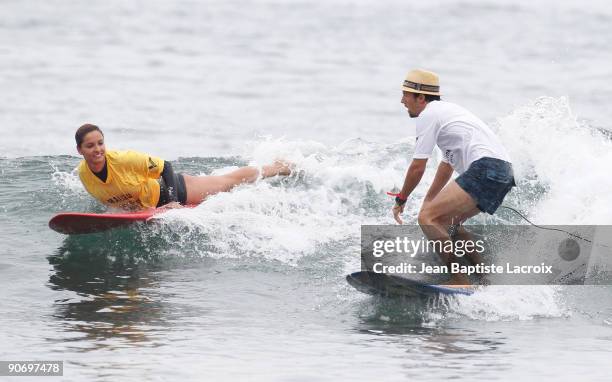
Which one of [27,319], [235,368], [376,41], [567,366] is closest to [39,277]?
[27,319]

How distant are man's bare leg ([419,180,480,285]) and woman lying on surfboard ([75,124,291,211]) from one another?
341 centimetres

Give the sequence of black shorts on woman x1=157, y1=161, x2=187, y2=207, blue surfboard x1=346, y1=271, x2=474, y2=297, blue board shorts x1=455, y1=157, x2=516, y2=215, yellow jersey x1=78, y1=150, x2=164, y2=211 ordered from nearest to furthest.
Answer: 1. blue board shorts x1=455, y1=157, x2=516, y2=215
2. blue surfboard x1=346, y1=271, x2=474, y2=297
3. yellow jersey x1=78, y1=150, x2=164, y2=211
4. black shorts on woman x1=157, y1=161, x2=187, y2=207

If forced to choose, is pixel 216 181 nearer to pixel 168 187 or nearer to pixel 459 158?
pixel 168 187

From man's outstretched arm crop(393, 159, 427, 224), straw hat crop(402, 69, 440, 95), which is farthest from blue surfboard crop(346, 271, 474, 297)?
straw hat crop(402, 69, 440, 95)

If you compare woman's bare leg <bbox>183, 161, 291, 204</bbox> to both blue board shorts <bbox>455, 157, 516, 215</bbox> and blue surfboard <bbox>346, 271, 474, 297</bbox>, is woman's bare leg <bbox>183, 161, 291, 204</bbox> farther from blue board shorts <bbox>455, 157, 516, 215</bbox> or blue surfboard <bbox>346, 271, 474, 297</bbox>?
blue board shorts <bbox>455, 157, 516, 215</bbox>

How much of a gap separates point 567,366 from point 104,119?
1541 centimetres

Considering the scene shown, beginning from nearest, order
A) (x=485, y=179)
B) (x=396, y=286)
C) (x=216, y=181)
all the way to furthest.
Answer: (x=485, y=179)
(x=396, y=286)
(x=216, y=181)

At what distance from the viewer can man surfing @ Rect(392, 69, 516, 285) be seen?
939 centimetres

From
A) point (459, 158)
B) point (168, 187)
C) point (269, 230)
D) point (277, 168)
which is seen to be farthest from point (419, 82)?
point (277, 168)

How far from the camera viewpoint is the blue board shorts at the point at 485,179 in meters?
9.38

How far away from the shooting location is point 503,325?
9273 mm

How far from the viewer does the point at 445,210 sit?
940cm

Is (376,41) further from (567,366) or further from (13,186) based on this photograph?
(567,366)

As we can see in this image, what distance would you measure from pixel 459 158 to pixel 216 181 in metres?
3.68
